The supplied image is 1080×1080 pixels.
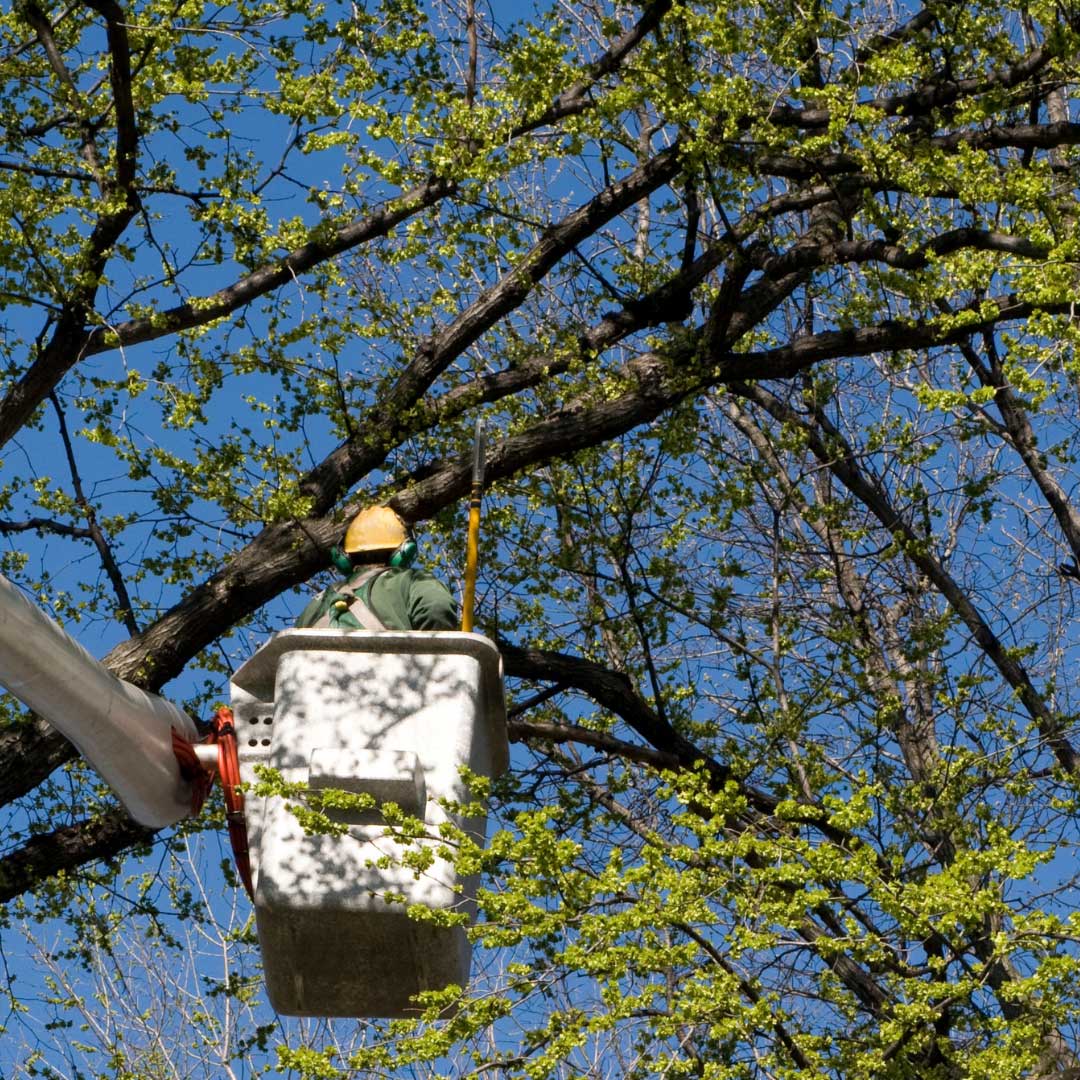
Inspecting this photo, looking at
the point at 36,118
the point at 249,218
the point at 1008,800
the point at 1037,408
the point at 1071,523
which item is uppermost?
the point at 36,118

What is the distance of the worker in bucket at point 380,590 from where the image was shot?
879cm

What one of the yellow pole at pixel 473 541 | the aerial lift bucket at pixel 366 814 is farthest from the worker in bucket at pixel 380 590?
the aerial lift bucket at pixel 366 814

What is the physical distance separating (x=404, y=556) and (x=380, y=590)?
0.94 feet

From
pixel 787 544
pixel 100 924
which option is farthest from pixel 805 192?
pixel 100 924

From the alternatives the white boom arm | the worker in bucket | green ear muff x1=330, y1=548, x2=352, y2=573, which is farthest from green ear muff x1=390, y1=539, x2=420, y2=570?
the white boom arm

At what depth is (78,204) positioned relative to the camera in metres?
11.5

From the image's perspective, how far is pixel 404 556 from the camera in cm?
916

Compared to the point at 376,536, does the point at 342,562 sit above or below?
below

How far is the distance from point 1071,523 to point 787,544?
1.64 metres

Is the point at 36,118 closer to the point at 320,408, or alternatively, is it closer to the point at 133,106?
the point at 133,106

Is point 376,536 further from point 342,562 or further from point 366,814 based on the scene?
point 366,814

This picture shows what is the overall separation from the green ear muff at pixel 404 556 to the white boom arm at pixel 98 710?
3.41ft

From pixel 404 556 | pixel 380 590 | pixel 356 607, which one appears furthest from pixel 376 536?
pixel 356 607

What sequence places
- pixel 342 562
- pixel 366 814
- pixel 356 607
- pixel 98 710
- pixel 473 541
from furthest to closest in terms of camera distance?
pixel 473 541
pixel 342 562
pixel 356 607
pixel 98 710
pixel 366 814
